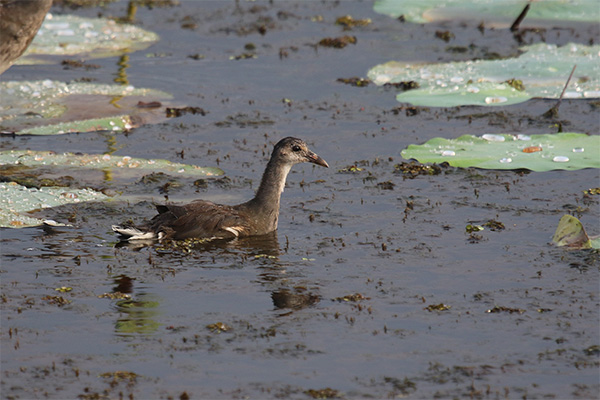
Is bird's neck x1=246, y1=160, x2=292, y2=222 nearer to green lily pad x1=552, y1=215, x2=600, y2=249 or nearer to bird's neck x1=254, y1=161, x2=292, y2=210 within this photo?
bird's neck x1=254, y1=161, x2=292, y2=210

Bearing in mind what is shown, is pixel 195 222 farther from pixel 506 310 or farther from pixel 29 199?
pixel 506 310

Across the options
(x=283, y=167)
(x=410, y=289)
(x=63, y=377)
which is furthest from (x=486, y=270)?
(x=63, y=377)

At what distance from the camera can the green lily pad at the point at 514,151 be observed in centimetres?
1094

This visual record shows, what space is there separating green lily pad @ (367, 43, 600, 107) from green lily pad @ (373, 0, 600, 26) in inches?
56.0

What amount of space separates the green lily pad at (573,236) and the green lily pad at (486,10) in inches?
361

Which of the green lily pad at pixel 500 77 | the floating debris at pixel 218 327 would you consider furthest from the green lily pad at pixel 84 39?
the floating debris at pixel 218 327

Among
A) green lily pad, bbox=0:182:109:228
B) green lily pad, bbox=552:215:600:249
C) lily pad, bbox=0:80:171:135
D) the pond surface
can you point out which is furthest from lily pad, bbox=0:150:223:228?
green lily pad, bbox=552:215:600:249

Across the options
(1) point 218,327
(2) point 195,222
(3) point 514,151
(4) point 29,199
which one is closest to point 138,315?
(1) point 218,327

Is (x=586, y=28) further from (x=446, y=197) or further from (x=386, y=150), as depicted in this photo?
(x=446, y=197)

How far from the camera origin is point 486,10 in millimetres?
17703

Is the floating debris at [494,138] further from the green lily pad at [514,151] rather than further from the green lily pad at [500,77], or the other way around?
the green lily pad at [500,77]

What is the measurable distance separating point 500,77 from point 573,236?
20.3 feet

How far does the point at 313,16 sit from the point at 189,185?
11.0 meters

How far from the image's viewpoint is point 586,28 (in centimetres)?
2002
